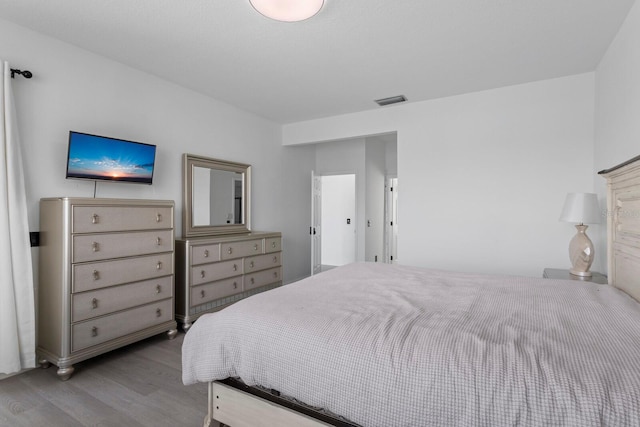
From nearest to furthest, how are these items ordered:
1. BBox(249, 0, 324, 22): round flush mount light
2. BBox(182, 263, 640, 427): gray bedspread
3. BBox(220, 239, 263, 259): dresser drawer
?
BBox(182, 263, 640, 427): gray bedspread, BBox(249, 0, 324, 22): round flush mount light, BBox(220, 239, 263, 259): dresser drawer

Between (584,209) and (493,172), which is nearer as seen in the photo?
(584,209)

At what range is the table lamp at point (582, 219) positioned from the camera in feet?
8.90

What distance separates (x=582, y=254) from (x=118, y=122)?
436 centimetres

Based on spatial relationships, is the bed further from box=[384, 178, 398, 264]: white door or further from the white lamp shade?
box=[384, 178, 398, 264]: white door

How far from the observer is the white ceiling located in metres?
2.30

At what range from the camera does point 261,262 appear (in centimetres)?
421

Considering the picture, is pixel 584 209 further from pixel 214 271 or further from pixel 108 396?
pixel 108 396

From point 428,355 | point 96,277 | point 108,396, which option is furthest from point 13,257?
point 428,355

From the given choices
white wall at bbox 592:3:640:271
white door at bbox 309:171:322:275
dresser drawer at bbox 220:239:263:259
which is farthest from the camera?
white door at bbox 309:171:322:275

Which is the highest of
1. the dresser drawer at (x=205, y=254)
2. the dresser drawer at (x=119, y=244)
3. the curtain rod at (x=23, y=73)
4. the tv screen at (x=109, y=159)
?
the curtain rod at (x=23, y=73)

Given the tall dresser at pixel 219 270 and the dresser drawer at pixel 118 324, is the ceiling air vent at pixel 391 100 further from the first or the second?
the dresser drawer at pixel 118 324

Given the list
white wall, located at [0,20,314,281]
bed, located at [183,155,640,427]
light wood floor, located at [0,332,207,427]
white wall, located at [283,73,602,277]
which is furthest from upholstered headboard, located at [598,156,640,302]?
white wall, located at [0,20,314,281]

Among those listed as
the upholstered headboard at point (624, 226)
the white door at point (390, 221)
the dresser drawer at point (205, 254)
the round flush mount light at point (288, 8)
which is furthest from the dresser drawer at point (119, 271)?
the white door at point (390, 221)

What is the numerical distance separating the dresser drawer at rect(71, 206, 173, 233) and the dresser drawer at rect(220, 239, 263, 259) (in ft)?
2.40
